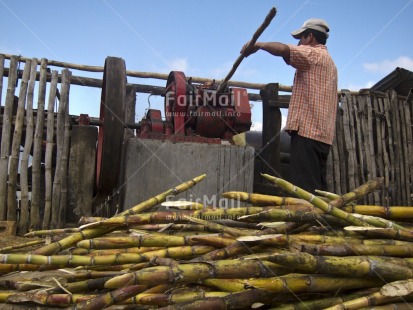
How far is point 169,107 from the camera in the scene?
4656 millimetres

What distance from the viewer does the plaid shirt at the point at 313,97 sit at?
3846 mm

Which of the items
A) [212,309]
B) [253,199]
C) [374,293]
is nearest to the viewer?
[212,309]

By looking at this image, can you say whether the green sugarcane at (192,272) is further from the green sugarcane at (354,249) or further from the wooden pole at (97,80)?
the wooden pole at (97,80)

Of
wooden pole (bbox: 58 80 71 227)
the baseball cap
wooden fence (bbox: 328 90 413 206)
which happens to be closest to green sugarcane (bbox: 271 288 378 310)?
the baseball cap

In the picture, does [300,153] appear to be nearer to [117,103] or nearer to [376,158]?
[117,103]

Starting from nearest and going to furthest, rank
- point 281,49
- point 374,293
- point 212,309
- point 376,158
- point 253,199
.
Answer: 1. point 212,309
2. point 374,293
3. point 253,199
4. point 281,49
5. point 376,158

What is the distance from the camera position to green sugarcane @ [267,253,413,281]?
1.19 meters

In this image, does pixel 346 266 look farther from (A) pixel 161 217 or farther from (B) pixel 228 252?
(A) pixel 161 217

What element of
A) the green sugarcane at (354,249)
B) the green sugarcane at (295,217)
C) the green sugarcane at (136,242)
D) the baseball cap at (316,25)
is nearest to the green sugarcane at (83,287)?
the green sugarcane at (136,242)

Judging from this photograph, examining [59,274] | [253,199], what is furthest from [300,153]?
[59,274]

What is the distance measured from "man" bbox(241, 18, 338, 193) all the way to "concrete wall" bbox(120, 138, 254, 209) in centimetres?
82

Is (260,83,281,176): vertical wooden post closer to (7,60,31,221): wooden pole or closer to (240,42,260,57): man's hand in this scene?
(240,42,260,57): man's hand

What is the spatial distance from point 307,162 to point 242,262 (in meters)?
2.74

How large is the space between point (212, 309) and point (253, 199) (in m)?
0.68
